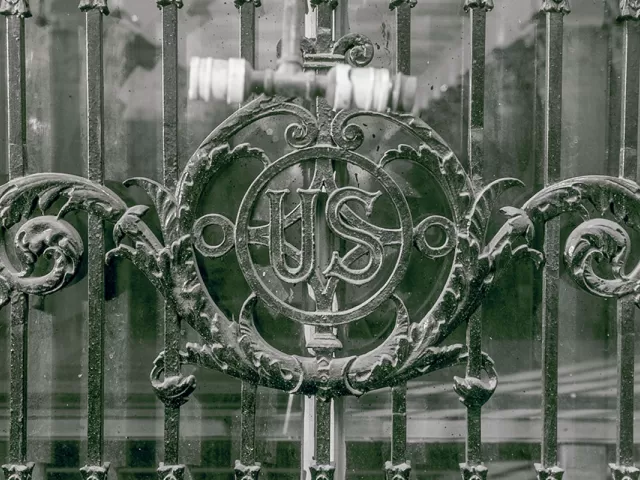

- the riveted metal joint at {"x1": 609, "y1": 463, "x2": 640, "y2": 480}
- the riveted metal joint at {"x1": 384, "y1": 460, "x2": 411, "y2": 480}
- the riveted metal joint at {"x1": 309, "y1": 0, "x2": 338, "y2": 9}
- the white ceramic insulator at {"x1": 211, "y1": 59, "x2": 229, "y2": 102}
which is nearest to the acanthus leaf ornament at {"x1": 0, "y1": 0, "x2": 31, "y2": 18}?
the riveted metal joint at {"x1": 309, "y1": 0, "x2": 338, "y2": 9}

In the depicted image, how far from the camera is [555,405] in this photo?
1965 mm

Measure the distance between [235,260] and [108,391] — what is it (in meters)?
0.51

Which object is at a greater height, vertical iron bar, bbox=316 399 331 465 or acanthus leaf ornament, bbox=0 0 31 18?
acanthus leaf ornament, bbox=0 0 31 18

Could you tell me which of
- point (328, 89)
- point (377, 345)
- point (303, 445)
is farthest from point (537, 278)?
point (328, 89)

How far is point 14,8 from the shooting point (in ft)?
6.32

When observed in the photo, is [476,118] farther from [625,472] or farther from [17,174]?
[17,174]

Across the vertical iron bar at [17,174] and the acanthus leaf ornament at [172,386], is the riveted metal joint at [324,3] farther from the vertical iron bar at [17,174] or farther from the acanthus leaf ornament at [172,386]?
the acanthus leaf ornament at [172,386]

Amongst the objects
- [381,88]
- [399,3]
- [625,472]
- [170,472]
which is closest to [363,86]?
[381,88]

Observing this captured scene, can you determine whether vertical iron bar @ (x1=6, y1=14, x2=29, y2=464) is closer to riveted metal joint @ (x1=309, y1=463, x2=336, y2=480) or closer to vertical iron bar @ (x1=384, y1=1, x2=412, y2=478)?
A: riveted metal joint @ (x1=309, y1=463, x2=336, y2=480)

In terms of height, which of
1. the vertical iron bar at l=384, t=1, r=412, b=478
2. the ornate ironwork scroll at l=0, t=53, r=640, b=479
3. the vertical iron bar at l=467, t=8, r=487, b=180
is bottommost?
the vertical iron bar at l=384, t=1, r=412, b=478

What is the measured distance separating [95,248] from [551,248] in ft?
3.87

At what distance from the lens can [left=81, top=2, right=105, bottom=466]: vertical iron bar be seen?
75.7 inches

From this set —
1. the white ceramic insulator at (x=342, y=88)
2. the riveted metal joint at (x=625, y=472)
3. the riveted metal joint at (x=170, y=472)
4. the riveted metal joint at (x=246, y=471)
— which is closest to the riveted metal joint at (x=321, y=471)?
the riveted metal joint at (x=246, y=471)

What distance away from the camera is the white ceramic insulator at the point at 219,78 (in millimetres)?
1358
